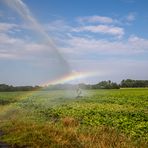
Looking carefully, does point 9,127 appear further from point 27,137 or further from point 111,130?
point 111,130

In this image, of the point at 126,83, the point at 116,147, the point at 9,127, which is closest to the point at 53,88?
the point at 126,83

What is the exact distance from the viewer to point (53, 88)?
13538cm

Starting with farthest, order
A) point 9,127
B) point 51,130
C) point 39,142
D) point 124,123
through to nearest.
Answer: point 9,127
point 124,123
point 51,130
point 39,142

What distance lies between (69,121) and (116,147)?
28.8 ft

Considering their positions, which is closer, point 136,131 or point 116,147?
point 116,147

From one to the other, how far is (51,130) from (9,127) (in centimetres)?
485

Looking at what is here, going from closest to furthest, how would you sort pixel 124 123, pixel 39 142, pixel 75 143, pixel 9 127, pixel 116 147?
1. pixel 116 147
2. pixel 75 143
3. pixel 39 142
4. pixel 124 123
5. pixel 9 127

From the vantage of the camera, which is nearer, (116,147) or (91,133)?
(116,147)

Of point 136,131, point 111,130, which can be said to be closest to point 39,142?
point 111,130

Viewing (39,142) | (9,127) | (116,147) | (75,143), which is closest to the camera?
(116,147)

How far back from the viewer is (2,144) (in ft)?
58.1

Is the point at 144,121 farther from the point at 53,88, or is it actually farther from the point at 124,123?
the point at 53,88

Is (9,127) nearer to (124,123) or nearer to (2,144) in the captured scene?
(2,144)

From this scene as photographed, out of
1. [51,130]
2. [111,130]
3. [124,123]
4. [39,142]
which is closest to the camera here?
[39,142]
